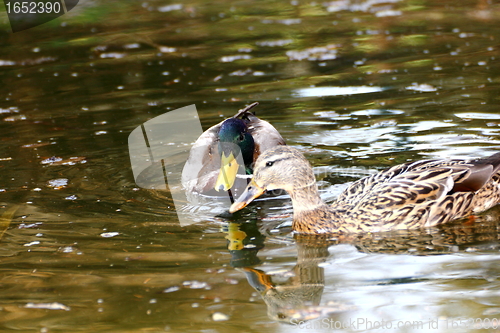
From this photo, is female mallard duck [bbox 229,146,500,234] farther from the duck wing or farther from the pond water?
the pond water

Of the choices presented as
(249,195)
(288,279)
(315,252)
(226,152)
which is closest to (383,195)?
→ (315,252)

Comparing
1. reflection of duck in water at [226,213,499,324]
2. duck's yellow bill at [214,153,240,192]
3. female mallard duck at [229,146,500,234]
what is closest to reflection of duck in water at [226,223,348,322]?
reflection of duck in water at [226,213,499,324]

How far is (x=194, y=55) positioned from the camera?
39.6 feet

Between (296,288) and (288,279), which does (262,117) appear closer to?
(288,279)

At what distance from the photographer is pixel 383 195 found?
533 cm

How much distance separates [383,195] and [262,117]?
12.0 feet

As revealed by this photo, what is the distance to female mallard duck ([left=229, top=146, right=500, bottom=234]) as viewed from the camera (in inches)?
207

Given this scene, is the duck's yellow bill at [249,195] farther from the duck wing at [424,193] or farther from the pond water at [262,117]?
the duck wing at [424,193]

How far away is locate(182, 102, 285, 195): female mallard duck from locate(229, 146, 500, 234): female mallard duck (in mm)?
820

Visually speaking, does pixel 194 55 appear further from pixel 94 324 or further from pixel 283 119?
pixel 94 324

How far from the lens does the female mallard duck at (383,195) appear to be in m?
5.25

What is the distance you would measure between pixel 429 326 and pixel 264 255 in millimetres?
1468

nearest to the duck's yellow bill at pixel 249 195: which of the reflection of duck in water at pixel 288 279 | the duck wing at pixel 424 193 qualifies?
the reflection of duck in water at pixel 288 279

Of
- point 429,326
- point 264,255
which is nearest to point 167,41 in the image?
point 264,255
